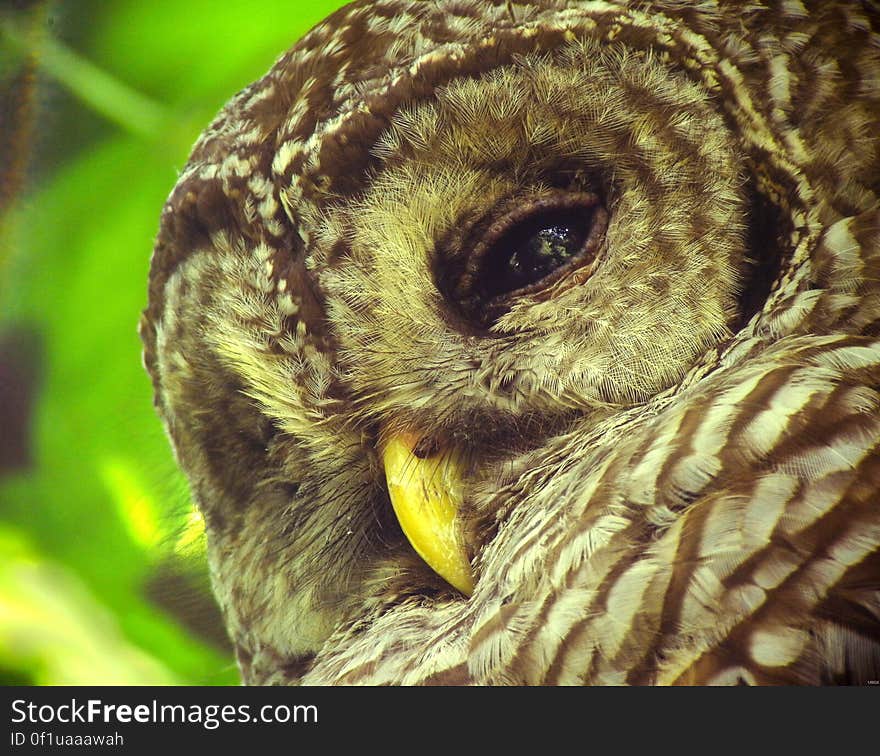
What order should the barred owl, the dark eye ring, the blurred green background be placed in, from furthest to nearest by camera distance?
the blurred green background
the dark eye ring
the barred owl

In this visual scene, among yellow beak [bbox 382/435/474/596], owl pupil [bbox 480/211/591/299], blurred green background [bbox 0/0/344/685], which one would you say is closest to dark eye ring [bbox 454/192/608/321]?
owl pupil [bbox 480/211/591/299]

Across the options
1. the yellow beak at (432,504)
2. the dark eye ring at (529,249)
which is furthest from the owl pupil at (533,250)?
the yellow beak at (432,504)

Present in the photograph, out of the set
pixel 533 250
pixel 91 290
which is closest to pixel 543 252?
pixel 533 250

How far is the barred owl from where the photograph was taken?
824 mm

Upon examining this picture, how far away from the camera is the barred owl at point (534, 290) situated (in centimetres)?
82

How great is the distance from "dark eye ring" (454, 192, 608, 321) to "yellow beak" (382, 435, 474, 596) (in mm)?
179

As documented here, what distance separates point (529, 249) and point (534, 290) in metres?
0.05

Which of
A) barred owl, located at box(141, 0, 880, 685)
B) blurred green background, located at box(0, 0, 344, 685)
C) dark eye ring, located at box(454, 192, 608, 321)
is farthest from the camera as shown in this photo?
blurred green background, located at box(0, 0, 344, 685)

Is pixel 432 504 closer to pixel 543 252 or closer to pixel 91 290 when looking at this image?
pixel 543 252

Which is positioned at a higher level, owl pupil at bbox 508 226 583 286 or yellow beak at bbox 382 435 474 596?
owl pupil at bbox 508 226 583 286

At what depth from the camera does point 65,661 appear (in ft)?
3.89

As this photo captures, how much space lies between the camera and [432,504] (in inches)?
40.5

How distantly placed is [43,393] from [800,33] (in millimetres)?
1053

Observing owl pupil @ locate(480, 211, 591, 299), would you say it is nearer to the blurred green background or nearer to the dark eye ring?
the dark eye ring
